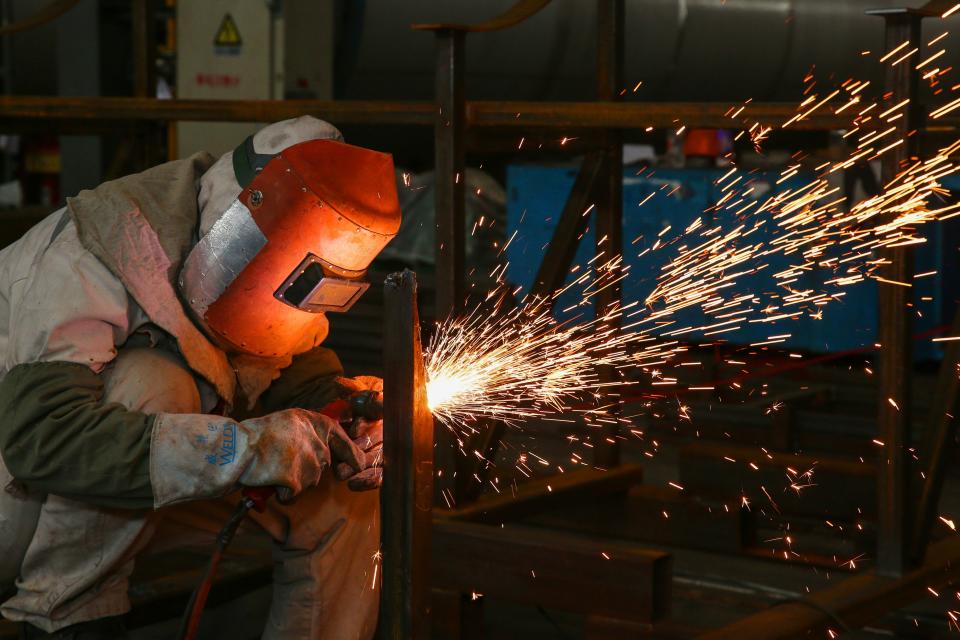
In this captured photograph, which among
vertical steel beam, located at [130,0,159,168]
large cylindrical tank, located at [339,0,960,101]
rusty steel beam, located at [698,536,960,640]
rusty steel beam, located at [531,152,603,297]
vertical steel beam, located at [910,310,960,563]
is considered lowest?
rusty steel beam, located at [698,536,960,640]

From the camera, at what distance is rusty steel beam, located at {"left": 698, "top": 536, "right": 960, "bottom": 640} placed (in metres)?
2.88

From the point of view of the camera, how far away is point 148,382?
99.0 inches

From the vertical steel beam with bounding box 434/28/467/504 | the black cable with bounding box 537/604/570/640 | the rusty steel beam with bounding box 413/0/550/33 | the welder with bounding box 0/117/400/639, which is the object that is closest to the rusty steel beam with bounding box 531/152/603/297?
the vertical steel beam with bounding box 434/28/467/504

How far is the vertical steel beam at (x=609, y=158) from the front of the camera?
13.2 ft

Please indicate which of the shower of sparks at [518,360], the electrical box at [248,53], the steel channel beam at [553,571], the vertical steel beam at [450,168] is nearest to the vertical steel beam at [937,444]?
the steel channel beam at [553,571]

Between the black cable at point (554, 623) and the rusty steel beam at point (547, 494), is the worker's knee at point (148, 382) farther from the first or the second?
the black cable at point (554, 623)

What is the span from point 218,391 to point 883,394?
1601mm

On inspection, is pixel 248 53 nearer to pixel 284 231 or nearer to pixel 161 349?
pixel 161 349

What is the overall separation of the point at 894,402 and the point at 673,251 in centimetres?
407

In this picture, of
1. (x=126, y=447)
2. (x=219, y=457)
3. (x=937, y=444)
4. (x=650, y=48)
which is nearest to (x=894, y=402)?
(x=937, y=444)

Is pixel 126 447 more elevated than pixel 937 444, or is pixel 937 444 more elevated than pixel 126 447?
pixel 126 447

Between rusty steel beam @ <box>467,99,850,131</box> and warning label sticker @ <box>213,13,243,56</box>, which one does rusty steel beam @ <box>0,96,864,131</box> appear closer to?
rusty steel beam @ <box>467,99,850,131</box>

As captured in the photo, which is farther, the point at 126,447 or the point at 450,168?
the point at 450,168

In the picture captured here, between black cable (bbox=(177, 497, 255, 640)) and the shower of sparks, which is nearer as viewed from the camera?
black cable (bbox=(177, 497, 255, 640))
